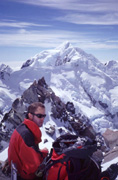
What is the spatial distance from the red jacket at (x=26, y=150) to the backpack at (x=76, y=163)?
370 millimetres

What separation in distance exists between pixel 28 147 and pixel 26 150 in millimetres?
78

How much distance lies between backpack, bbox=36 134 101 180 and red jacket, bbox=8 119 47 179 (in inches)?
14.6

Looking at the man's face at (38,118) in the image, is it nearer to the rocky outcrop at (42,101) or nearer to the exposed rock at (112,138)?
the exposed rock at (112,138)

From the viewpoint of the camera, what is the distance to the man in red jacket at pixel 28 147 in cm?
431

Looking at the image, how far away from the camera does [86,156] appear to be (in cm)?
389

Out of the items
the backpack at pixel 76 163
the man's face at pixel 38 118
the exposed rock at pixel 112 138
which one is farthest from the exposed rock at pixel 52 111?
the backpack at pixel 76 163

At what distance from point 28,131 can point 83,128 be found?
6828 cm

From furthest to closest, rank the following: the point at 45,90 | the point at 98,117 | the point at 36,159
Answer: the point at 98,117 < the point at 45,90 < the point at 36,159

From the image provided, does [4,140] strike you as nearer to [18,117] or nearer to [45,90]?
[18,117]

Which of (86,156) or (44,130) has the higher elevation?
(86,156)

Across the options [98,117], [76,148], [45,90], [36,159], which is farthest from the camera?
[98,117]

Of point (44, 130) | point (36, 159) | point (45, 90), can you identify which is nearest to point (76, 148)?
point (36, 159)

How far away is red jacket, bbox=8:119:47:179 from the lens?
4.31 m

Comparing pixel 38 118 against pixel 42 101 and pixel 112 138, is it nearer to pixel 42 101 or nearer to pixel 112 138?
pixel 112 138
